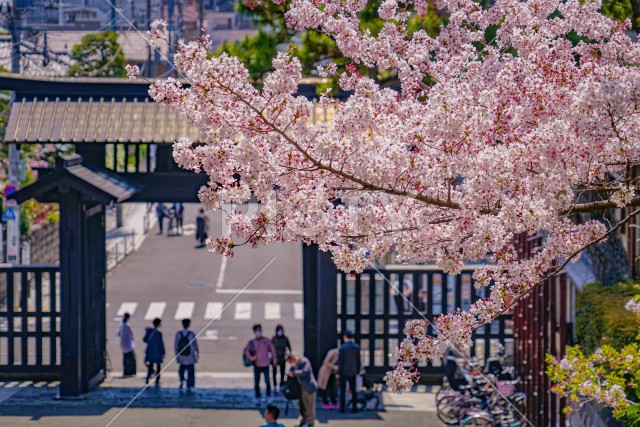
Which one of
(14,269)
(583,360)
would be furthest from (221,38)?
(583,360)

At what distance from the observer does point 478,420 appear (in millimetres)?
20812

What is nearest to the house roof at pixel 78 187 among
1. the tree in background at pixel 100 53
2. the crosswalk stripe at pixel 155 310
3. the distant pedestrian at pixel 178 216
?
the crosswalk stripe at pixel 155 310

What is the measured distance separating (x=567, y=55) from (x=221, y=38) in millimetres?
92831

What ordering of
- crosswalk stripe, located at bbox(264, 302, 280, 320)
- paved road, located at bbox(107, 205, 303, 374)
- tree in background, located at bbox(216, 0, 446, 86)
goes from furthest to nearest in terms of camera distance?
crosswalk stripe, located at bbox(264, 302, 280, 320), paved road, located at bbox(107, 205, 303, 374), tree in background, located at bbox(216, 0, 446, 86)

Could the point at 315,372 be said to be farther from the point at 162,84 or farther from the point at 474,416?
the point at 162,84

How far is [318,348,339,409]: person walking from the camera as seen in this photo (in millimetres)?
22453

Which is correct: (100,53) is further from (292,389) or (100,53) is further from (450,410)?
(450,410)

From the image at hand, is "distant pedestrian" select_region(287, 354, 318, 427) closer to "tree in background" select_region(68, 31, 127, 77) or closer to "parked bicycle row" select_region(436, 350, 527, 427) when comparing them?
"parked bicycle row" select_region(436, 350, 527, 427)

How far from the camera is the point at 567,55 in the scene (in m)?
11.4

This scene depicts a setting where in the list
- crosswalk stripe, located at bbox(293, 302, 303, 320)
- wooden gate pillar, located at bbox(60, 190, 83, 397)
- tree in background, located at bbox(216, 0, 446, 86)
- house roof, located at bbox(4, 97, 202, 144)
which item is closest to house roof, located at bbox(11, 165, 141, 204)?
house roof, located at bbox(4, 97, 202, 144)

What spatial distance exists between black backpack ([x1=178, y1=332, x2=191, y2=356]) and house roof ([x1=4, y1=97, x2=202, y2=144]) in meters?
3.96

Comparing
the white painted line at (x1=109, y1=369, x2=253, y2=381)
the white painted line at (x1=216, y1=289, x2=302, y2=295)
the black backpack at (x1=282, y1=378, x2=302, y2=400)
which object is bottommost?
the white painted line at (x1=109, y1=369, x2=253, y2=381)

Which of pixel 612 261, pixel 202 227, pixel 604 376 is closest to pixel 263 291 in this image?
pixel 202 227

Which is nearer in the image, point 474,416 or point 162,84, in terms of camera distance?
point 162,84
